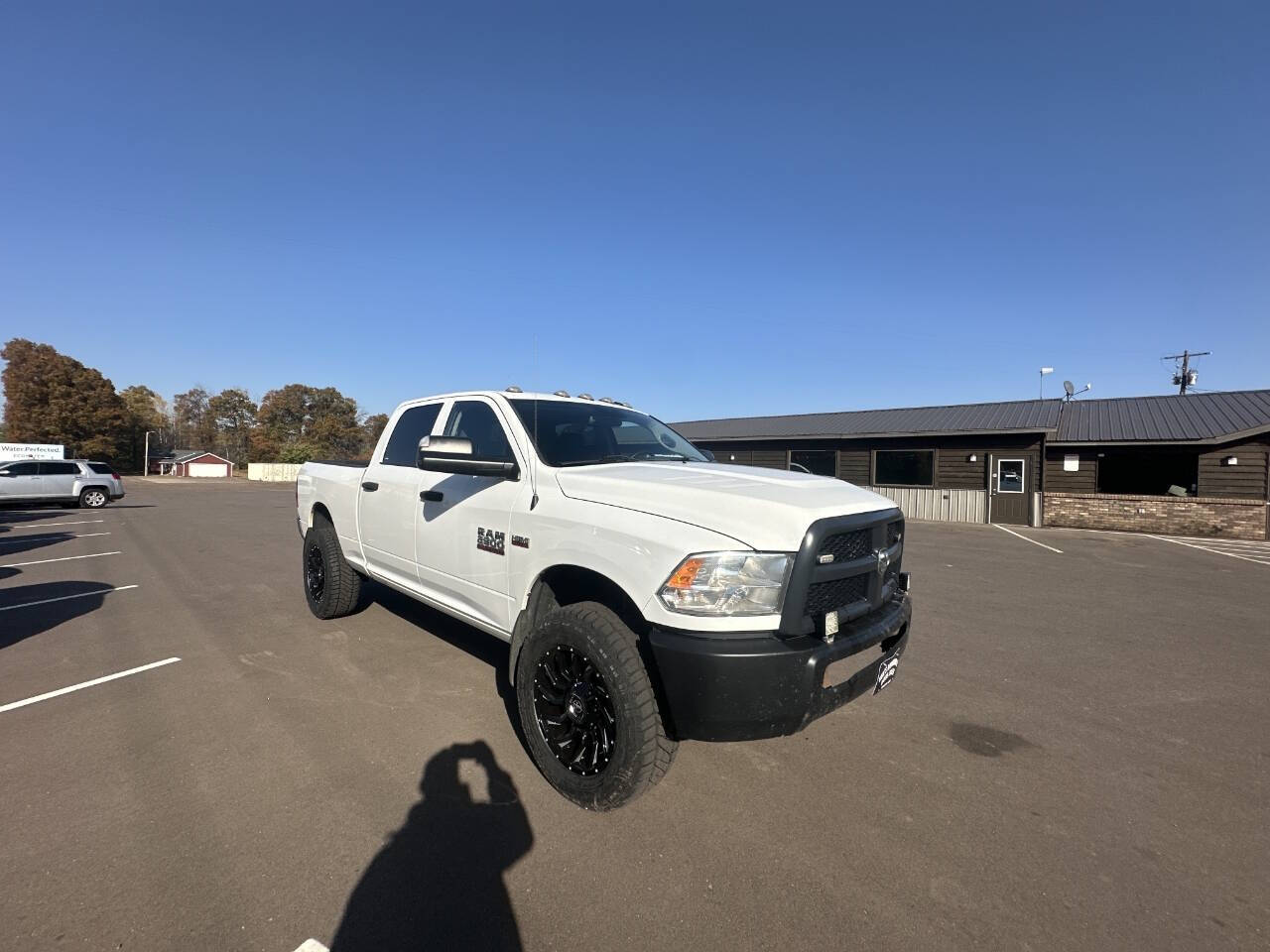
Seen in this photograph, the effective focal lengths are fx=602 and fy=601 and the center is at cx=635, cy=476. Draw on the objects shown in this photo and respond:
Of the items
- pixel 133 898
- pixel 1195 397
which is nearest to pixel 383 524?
pixel 133 898

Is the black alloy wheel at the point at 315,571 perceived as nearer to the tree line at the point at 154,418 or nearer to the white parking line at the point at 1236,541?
the white parking line at the point at 1236,541

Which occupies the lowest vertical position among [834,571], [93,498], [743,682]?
[93,498]

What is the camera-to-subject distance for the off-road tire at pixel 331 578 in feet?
17.3

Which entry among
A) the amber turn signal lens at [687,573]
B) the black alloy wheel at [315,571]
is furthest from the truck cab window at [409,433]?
the amber turn signal lens at [687,573]

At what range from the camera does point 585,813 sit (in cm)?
265

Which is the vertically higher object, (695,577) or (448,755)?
(695,577)

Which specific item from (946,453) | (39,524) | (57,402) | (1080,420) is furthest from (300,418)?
(1080,420)

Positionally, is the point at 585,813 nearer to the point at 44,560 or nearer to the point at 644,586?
the point at 644,586

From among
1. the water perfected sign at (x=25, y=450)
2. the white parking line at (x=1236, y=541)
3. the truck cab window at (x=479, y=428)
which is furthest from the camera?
the water perfected sign at (x=25, y=450)

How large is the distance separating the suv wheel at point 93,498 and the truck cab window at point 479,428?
74.9 feet

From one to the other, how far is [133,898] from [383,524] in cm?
262

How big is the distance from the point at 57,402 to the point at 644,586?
7520cm

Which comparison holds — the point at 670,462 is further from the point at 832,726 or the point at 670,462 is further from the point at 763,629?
the point at 832,726

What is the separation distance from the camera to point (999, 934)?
6.63 ft
